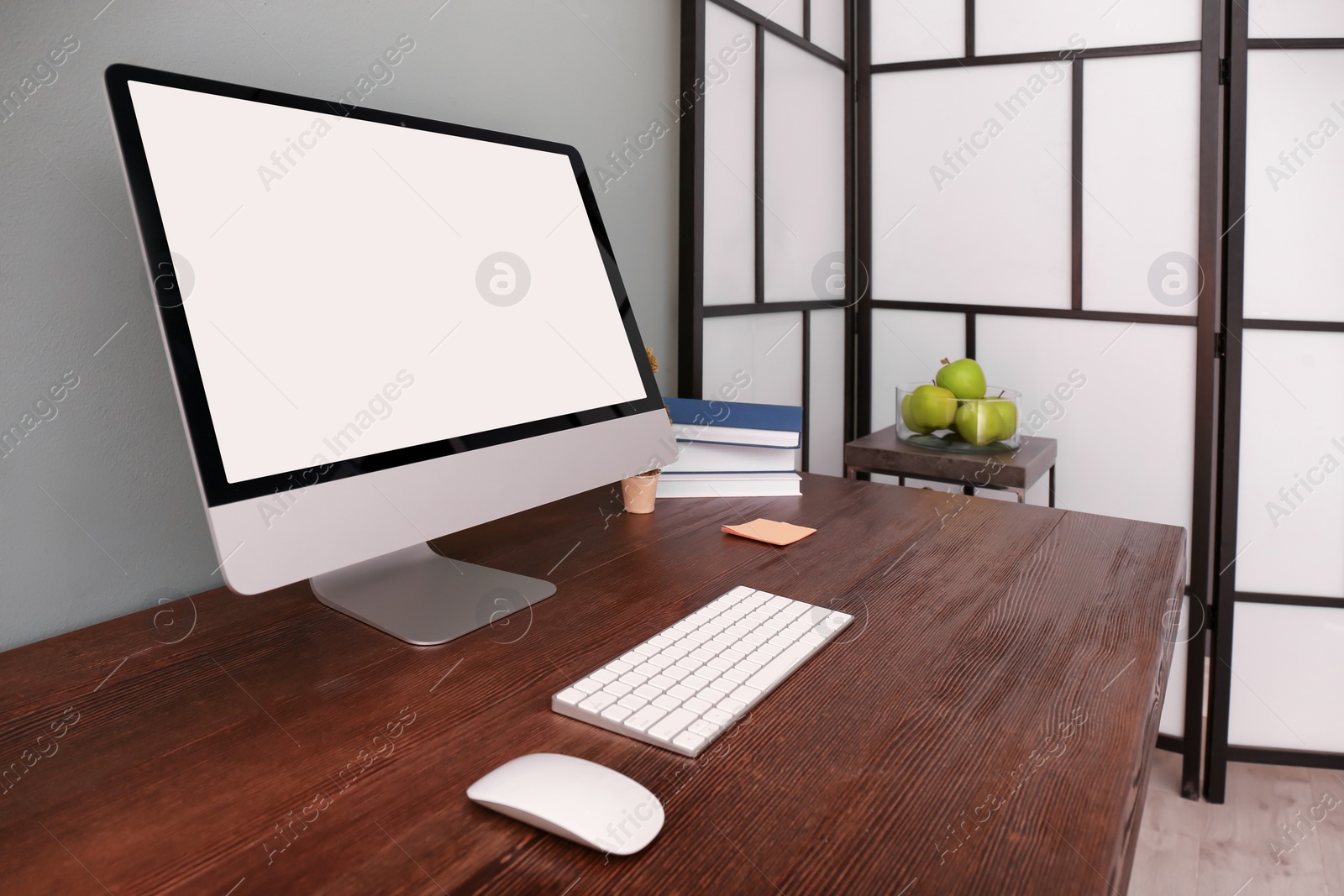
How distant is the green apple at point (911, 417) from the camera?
185cm

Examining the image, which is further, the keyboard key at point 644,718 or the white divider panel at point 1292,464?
the white divider panel at point 1292,464

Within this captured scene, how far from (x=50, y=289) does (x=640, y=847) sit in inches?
28.1

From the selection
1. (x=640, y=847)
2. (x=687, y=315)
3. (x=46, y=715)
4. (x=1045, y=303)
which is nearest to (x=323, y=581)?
(x=46, y=715)

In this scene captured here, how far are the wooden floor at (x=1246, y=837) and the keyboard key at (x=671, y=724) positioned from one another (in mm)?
1460

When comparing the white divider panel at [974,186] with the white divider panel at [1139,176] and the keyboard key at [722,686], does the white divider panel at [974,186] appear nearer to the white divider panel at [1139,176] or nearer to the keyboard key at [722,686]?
the white divider panel at [1139,176]

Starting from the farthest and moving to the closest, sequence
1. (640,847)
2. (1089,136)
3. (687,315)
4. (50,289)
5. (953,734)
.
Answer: (1089,136) < (687,315) < (50,289) < (953,734) < (640,847)

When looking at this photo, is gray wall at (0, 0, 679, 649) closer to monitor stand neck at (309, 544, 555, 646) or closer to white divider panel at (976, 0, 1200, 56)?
monitor stand neck at (309, 544, 555, 646)

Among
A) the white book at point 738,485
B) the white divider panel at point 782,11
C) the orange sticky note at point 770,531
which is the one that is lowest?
the orange sticky note at point 770,531

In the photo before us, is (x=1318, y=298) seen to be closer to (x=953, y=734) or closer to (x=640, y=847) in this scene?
(x=953, y=734)

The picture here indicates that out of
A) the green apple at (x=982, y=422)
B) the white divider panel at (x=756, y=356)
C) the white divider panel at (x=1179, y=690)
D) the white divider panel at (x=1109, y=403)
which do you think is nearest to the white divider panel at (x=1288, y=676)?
the white divider panel at (x=1179, y=690)

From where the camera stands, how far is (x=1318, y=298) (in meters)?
1.87

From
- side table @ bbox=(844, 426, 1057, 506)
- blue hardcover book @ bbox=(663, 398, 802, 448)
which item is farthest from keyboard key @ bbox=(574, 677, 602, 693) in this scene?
side table @ bbox=(844, 426, 1057, 506)

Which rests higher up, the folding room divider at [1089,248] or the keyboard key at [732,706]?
the folding room divider at [1089,248]

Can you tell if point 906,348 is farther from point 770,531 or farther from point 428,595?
point 428,595
